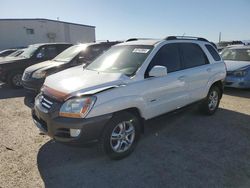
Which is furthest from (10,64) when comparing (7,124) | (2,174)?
(2,174)

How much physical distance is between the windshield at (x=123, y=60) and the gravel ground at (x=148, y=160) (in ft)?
3.49

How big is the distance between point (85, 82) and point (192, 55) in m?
2.65

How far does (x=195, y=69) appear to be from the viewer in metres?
5.19

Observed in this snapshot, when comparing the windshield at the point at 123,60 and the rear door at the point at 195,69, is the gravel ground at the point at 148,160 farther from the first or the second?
the windshield at the point at 123,60

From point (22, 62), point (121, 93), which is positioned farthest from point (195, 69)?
point (22, 62)

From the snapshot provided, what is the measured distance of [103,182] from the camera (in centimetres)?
329

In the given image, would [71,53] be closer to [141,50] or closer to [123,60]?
[123,60]

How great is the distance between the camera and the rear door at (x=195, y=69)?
5020mm

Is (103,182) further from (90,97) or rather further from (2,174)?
(2,174)

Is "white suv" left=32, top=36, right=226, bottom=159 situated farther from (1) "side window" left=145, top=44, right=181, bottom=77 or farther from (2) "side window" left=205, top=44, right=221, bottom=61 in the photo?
(2) "side window" left=205, top=44, right=221, bottom=61

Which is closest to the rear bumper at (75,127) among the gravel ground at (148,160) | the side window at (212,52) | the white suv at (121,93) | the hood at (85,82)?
the white suv at (121,93)

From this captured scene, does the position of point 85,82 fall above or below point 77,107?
above

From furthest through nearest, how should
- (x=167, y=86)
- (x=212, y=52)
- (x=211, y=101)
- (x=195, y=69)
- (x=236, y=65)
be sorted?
(x=236, y=65), (x=211, y=101), (x=212, y=52), (x=195, y=69), (x=167, y=86)

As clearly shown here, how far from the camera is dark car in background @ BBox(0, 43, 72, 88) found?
9.22 meters
